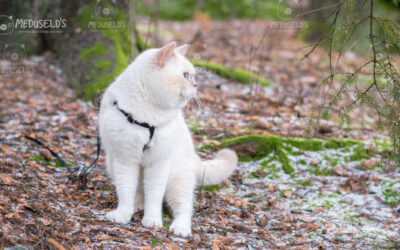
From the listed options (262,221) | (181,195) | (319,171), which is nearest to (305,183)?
(319,171)

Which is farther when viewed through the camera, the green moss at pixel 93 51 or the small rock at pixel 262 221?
the green moss at pixel 93 51

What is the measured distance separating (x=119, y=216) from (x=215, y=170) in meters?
1.13

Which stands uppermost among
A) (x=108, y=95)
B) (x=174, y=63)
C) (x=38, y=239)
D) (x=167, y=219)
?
(x=174, y=63)

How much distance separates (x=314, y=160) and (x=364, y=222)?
106 cm

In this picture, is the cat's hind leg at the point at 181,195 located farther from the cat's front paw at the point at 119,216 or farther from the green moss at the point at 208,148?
the green moss at the point at 208,148

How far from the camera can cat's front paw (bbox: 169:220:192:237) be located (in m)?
3.43

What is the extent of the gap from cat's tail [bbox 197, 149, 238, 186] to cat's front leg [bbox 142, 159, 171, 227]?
0.65m

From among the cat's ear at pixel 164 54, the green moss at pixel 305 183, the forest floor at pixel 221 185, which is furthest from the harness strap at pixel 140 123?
the green moss at pixel 305 183

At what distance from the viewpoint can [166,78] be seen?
3.25 meters

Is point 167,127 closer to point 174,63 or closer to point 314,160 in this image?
point 174,63

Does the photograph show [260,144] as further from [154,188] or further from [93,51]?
[93,51]

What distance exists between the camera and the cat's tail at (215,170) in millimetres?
4152

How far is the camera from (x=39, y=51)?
7.72 m

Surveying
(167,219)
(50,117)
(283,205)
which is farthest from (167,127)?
(50,117)
